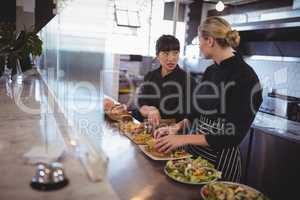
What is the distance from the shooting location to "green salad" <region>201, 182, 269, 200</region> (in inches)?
38.1

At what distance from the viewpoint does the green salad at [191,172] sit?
43.7 inches

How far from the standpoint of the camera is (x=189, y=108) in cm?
204

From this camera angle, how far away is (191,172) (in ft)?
3.77

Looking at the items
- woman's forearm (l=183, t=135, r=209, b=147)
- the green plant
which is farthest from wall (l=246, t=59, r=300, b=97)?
the green plant

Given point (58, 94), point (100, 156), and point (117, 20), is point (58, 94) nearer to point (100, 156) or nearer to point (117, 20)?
point (100, 156)

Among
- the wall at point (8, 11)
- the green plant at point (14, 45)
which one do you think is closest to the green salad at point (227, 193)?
the green plant at point (14, 45)

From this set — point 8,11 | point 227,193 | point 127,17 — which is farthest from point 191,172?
point 127,17

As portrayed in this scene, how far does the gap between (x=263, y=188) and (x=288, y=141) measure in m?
0.57

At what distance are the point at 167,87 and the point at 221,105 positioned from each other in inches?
26.9

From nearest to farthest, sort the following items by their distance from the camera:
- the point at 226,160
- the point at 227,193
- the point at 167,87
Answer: the point at 227,193, the point at 226,160, the point at 167,87

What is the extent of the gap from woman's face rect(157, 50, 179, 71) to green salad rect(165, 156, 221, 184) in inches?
42.6

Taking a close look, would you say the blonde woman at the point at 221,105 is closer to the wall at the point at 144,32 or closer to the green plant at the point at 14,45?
the green plant at the point at 14,45

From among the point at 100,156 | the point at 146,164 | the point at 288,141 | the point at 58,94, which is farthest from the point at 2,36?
the point at 288,141

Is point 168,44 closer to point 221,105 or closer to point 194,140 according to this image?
point 221,105
